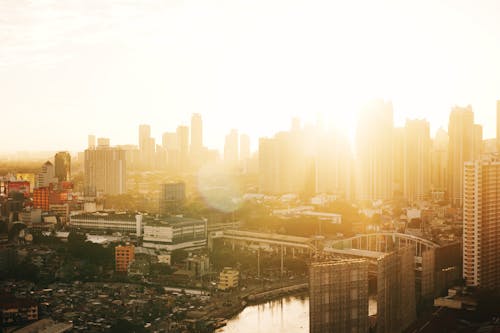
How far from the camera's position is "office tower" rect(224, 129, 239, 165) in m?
29.3

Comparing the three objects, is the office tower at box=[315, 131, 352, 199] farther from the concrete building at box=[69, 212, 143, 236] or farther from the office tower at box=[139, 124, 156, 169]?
the concrete building at box=[69, 212, 143, 236]

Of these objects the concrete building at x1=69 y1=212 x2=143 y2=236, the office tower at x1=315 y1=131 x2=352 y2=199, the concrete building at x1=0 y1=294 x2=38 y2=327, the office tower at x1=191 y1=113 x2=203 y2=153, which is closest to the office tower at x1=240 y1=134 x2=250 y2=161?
the office tower at x1=191 y1=113 x2=203 y2=153

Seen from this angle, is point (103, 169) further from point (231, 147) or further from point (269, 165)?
point (231, 147)

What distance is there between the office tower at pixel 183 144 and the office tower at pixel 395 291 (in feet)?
66.3

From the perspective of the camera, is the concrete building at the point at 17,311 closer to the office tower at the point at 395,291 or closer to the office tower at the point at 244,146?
the office tower at the point at 395,291

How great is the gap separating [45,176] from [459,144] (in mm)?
12470

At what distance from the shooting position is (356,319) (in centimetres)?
513

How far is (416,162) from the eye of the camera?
19.1m

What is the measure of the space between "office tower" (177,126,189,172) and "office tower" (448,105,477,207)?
12204 millimetres

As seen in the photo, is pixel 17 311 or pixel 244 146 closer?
pixel 17 311

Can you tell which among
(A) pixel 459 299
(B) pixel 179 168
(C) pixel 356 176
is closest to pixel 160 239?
(A) pixel 459 299

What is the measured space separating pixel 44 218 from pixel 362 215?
787 cm

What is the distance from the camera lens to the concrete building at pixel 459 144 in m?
17.3

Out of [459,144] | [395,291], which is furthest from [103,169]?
[395,291]
